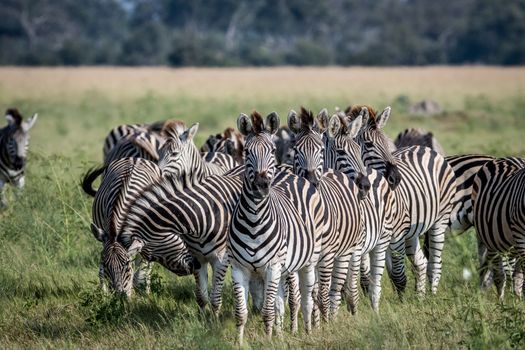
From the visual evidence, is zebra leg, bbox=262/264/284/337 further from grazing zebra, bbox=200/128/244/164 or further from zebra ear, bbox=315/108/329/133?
grazing zebra, bbox=200/128/244/164

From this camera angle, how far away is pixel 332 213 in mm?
7789

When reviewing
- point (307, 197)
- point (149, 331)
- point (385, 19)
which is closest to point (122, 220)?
point (149, 331)

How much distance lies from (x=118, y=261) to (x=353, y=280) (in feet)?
7.03

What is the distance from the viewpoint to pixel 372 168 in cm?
891

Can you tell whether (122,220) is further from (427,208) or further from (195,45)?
(195,45)

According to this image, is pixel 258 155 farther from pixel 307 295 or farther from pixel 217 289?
pixel 217 289

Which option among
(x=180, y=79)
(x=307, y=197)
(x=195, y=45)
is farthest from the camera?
(x=195, y=45)

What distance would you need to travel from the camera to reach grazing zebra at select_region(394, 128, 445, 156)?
40.9 ft

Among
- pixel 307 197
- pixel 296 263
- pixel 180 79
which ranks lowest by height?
pixel 296 263

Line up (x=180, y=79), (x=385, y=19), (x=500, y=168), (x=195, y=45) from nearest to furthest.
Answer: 1. (x=500, y=168)
2. (x=180, y=79)
3. (x=195, y=45)
4. (x=385, y=19)

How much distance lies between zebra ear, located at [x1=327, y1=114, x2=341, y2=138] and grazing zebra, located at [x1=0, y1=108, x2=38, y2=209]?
21.2 feet

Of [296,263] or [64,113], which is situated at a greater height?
[64,113]

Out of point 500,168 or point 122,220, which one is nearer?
point 122,220

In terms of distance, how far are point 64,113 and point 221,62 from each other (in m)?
31.8
